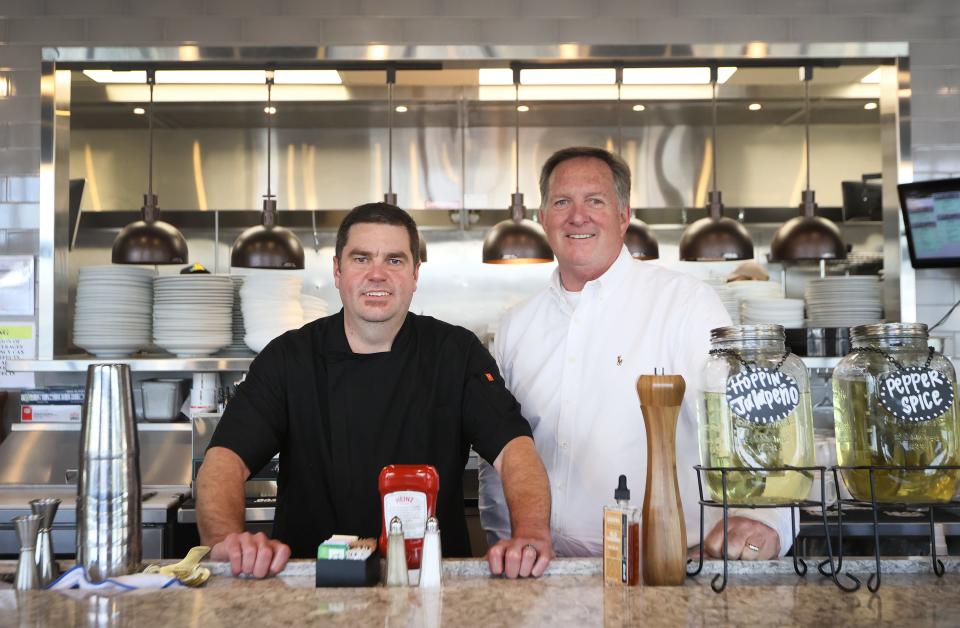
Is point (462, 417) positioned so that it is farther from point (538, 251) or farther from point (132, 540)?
point (538, 251)

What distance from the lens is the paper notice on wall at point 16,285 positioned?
3854 mm

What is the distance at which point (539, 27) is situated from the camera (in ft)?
12.9

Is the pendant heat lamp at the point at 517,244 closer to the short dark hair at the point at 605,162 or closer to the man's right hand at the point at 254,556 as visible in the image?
the short dark hair at the point at 605,162

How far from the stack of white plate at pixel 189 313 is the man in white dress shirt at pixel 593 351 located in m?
1.77

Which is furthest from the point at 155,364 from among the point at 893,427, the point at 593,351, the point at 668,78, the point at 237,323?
the point at 668,78

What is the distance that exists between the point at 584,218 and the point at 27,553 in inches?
57.3

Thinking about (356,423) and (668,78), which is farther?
(668,78)

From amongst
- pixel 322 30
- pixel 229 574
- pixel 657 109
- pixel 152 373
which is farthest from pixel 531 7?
pixel 229 574

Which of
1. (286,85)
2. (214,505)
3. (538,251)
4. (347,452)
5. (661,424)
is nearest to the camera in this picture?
(661,424)

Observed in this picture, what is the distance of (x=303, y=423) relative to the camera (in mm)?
2119

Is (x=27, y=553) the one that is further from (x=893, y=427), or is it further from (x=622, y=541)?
(x=893, y=427)

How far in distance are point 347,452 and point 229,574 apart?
63cm

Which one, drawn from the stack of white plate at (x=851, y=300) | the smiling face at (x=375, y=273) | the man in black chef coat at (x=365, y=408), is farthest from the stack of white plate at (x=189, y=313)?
the stack of white plate at (x=851, y=300)

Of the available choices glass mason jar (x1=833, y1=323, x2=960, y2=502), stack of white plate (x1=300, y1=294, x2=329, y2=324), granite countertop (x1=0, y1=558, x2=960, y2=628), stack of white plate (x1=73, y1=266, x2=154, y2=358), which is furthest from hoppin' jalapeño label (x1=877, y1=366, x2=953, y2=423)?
stack of white plate (x1=73, y1=266, x2=154, y2=358)
